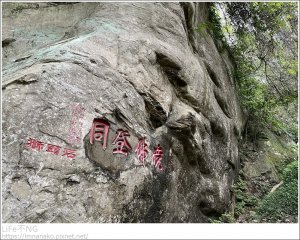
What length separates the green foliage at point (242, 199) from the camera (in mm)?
7785

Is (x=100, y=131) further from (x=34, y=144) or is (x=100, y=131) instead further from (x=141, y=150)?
(x=34, y=144)

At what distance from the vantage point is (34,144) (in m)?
3.54

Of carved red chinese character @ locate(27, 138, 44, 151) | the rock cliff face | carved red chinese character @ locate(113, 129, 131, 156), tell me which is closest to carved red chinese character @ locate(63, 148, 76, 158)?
the rock cliff face

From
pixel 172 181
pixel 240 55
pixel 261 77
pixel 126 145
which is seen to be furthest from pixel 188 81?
pixel 261 77

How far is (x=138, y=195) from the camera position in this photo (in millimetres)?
4336

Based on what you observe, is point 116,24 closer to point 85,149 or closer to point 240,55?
point 85,149

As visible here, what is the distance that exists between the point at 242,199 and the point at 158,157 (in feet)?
13.4

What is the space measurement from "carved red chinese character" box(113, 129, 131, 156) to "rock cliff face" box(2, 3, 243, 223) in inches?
0.6

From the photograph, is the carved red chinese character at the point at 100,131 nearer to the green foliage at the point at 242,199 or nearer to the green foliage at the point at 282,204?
the green foliage at the point at 282,204

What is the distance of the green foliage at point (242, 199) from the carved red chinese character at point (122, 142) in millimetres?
4350

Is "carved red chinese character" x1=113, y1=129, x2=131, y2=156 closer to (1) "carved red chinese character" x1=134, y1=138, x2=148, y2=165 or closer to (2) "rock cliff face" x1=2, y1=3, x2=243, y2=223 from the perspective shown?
(2) "rock cliff face" x1=2, y1=3, x2=243, y2=223

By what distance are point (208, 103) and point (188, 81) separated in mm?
991

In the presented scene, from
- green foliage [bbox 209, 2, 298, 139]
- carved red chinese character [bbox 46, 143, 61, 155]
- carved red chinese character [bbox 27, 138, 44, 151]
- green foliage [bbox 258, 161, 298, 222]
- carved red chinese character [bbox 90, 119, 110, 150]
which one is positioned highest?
green foliage [bbox 209, 2, 298, 139]

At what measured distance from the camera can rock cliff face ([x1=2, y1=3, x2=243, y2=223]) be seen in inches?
139
